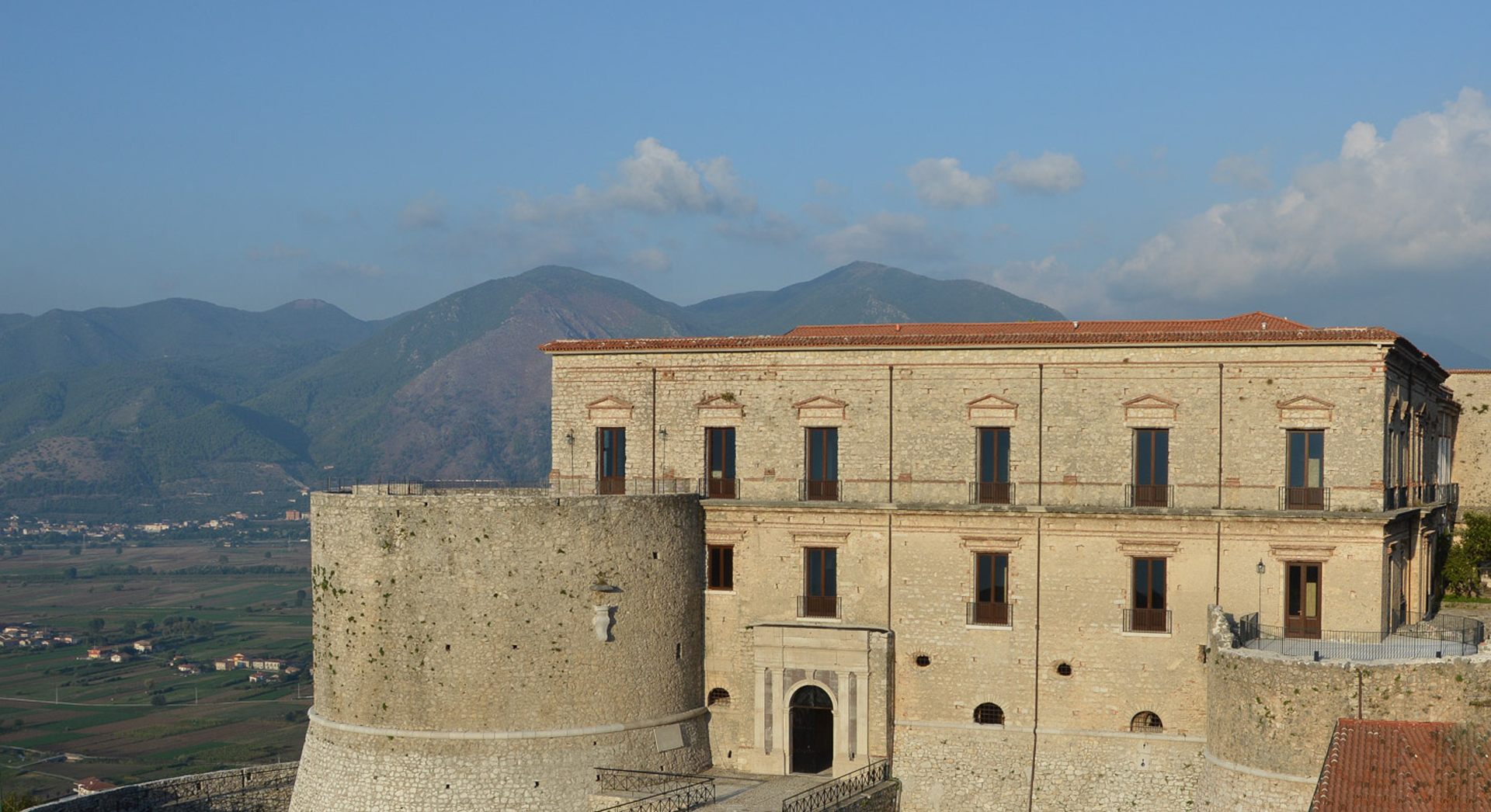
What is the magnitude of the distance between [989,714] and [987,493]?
5.54 meters

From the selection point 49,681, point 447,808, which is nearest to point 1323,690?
point 447,808

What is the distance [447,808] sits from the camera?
31391 millimetres

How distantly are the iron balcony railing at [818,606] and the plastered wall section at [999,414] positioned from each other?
2.68 m

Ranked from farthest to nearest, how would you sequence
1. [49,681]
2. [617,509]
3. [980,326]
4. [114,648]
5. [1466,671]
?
1. [114,648]
2. [49,681]
3. [980,326]
4. [617,509]
5. [1466,671]

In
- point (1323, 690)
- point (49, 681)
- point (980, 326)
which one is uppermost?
point (980, 326)

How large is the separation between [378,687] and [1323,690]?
838 inches

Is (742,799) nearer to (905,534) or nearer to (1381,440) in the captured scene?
(905,534)

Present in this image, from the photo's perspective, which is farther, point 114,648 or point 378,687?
point 114,648

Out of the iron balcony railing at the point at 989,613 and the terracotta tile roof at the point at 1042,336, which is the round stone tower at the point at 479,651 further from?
the iron balcony railing at the point at 989,613

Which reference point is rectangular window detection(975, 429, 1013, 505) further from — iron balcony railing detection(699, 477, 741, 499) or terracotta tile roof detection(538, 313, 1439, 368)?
iron balcony railing detection(699, 477, 741, 499)

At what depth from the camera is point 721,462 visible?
35625 millimetres

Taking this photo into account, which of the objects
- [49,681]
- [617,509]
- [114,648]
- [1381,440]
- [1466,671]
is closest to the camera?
[1466,671]

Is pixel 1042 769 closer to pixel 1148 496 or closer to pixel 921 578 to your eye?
pixel 921 578

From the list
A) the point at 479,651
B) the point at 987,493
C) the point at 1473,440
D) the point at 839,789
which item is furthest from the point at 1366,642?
the point at 479,651
